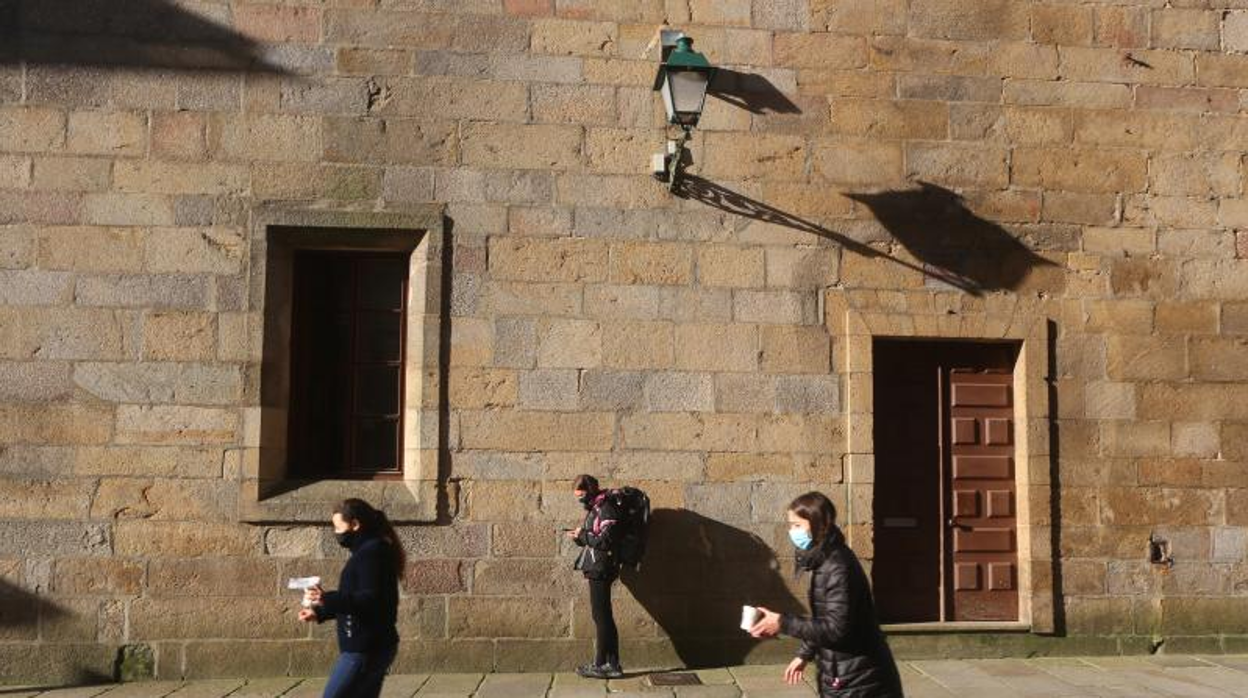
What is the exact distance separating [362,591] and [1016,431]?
16.5 ft

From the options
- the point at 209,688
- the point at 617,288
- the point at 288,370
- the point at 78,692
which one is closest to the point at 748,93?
the point at 617,288

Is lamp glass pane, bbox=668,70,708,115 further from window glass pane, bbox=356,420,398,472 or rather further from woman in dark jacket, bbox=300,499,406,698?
woman in dark jacket, bbox=300,499,406,698

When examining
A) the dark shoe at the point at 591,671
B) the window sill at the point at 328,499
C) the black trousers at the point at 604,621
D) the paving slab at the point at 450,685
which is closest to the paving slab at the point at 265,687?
the paving slab at the point at 450,685

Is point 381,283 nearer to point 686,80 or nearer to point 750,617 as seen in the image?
point 686,80

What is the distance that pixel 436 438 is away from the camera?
684 centimetres

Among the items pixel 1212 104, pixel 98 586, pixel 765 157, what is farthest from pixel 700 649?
pixel 1212 104

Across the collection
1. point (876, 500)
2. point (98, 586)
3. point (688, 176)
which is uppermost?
point (688, 176)

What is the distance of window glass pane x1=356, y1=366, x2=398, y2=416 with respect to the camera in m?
7.18

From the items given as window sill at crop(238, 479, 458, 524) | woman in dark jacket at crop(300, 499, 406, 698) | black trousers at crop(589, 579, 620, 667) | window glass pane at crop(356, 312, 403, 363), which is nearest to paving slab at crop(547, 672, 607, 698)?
black trousers at crop(589, 579, 620, 667)

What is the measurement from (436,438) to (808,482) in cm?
256

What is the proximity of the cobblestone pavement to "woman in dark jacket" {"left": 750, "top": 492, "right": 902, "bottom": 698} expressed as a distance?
255cm

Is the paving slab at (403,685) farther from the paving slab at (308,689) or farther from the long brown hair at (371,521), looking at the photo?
the long brown hair at (371,521)

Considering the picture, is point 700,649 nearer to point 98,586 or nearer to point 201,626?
point 201,626

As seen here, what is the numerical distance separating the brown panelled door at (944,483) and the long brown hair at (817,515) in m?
3.62
